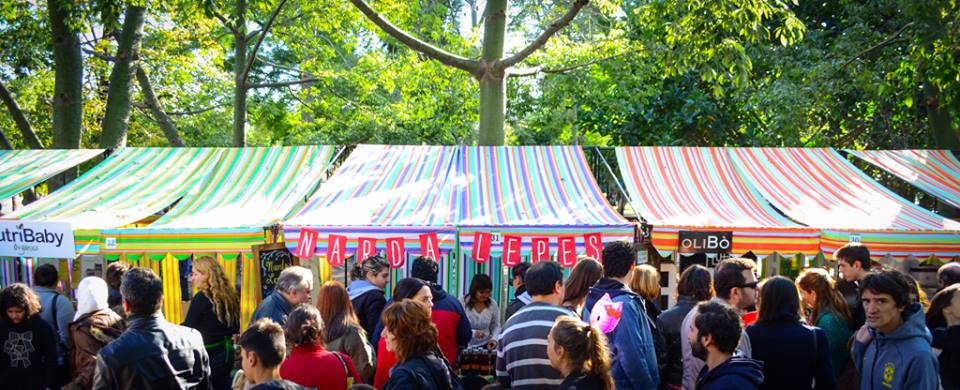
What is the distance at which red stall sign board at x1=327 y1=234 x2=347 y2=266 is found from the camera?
762cm

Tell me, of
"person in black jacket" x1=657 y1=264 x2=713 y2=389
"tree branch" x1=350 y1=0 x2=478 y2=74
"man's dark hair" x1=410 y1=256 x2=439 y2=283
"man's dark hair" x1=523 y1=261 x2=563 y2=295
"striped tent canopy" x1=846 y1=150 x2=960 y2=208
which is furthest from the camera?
"tree branch" x1=350 y1=0 x2=478 y2=74

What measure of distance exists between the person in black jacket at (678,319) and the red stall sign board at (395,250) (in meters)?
3.34

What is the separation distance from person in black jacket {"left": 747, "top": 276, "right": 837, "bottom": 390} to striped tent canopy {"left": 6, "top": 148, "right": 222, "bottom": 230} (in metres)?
6.53

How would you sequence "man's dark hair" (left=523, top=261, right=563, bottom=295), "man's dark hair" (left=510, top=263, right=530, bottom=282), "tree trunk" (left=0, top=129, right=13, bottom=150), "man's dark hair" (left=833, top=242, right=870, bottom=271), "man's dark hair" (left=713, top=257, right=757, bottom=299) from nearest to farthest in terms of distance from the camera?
"man's dark hair" (left=523, top=261, right=563, bottom=295) → "man's dark hair" (left=713, top=257, right=757, bottom=299) → "man's dark hair" (left=833, top=242, right=870, bottom=271) → "man's dark hair" (left=510, top=263, right=530, bottom=282) → "tree trunk" (left=0, top=129, right=13, bottom=150)

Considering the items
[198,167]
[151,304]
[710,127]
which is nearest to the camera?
[151,304]

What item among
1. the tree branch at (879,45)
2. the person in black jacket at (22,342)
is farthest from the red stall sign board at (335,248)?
the tree branch at (879,45)

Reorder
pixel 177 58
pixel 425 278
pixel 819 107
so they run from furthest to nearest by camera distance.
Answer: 1. pixel 177 58
2. pixel 819 107
3. pixel 425 278

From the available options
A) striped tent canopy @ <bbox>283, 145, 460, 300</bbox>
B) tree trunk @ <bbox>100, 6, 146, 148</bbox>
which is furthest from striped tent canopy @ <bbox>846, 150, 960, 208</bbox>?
tree trunk @ <bbox>100, 6, 146, 148</bbox>

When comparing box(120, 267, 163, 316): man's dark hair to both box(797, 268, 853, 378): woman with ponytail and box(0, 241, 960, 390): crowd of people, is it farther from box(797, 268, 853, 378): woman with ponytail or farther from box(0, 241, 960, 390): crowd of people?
box(797, 268, 853, 378): woman with ponytail

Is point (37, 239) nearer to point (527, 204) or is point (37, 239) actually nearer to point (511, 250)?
point (511, 250)

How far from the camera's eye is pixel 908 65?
10930 millimetres

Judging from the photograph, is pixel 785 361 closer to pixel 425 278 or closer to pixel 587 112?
pixel 425 278

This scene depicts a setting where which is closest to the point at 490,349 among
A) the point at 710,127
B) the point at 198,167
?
the point at 198,167

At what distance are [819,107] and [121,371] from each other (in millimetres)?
10853
